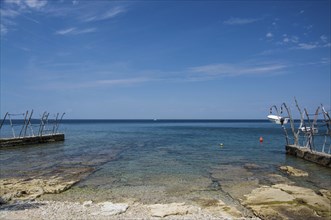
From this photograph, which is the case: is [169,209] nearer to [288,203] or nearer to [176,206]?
[176,206]

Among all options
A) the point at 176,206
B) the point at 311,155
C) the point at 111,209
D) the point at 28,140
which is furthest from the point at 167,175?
the point at 28,140

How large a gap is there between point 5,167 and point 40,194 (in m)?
11.1

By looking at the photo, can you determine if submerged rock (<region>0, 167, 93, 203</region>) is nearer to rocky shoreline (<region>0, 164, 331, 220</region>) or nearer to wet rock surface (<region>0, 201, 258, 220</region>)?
rocky shoreline (<region>0, 164, 331, 220</region>)

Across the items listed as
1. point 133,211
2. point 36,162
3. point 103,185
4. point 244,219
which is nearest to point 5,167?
point 36,162

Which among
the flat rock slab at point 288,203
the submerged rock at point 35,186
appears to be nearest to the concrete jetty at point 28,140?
the submerged rock at point 35,186

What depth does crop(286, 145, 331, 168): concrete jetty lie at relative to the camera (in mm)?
23178

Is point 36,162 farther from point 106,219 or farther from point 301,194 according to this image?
point 301,194

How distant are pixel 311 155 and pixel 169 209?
18.8 m

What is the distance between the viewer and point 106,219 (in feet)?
34.1

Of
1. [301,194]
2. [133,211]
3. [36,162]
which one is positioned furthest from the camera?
[36,162]

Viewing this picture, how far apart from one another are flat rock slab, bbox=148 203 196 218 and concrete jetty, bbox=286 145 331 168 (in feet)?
51.3

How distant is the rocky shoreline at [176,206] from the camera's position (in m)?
11.0

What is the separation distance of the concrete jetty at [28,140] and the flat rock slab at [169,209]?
3078 centimetres

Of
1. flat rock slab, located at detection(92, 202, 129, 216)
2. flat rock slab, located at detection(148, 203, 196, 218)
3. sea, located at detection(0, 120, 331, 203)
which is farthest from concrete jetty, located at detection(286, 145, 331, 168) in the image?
flat rock slab, located at detection(92, 202, 129, 216)
